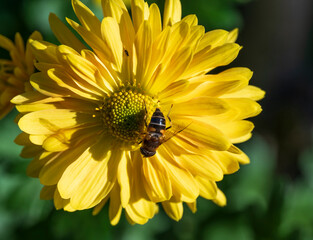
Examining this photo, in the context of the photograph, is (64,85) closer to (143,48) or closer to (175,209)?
(143,48)

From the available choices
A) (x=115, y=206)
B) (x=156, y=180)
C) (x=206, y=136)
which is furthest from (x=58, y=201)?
(x=206, y=136)

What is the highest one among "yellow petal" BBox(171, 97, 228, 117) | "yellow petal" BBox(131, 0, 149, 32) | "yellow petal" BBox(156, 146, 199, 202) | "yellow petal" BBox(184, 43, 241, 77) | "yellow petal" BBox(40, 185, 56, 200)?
"yellow petal" BBox(131, 0, 149, 32)

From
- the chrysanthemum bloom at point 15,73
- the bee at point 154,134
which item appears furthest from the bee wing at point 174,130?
the chrysanthemum bloom at point 15,73

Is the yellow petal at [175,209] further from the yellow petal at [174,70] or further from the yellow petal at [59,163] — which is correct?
the yellow petal at [174,70]

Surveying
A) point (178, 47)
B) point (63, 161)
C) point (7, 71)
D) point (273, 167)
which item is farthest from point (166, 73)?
point (273, 167)

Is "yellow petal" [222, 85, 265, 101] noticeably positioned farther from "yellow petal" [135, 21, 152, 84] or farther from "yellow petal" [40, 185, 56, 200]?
"yellow petal" [40, 185, 56, 200]

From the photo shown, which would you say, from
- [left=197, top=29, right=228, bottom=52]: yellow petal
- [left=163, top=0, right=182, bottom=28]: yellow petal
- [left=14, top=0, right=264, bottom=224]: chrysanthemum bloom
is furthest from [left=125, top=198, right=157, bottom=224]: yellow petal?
[left=163, top=0, right=182, bottom=28]: yellow petal

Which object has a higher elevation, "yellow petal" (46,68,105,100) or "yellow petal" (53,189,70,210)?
"yellow petal" (46,68,105,100)

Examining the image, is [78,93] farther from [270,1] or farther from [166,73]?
[270,1]
